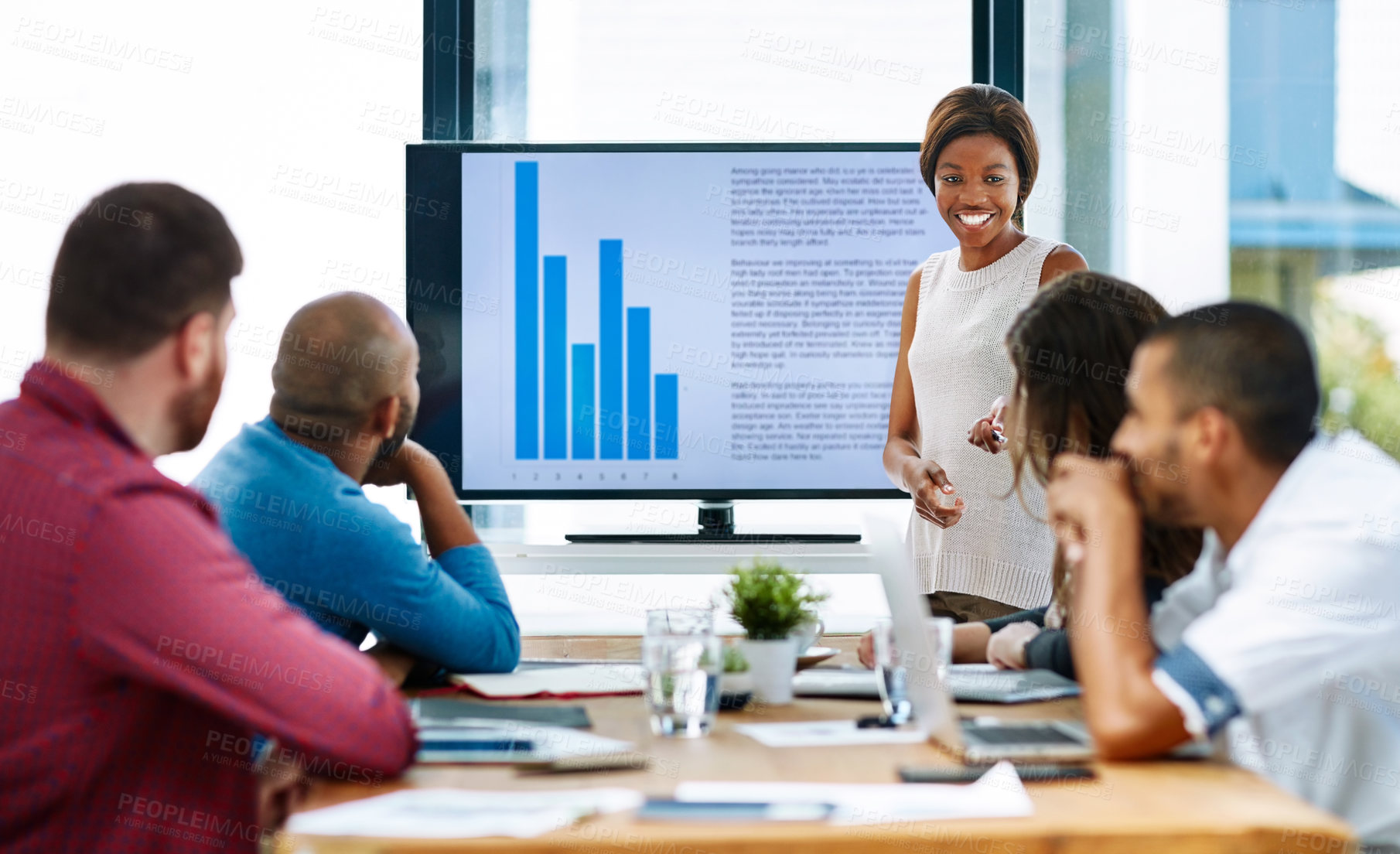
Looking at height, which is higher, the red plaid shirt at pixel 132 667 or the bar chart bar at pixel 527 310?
the bar chart bar at pixel 527 310

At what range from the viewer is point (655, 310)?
321 cm

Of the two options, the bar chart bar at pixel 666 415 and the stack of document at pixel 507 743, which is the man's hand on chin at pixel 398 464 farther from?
the bar chart bar at pixel 666 415

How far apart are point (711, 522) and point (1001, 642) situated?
1514 mm

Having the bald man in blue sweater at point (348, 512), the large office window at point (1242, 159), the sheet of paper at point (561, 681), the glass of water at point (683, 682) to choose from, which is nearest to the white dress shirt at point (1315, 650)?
the glass of water at point (683, 682)

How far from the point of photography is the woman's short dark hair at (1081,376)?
162 centimetres

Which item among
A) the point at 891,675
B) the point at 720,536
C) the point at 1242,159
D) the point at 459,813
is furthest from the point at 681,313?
the point at 459,813

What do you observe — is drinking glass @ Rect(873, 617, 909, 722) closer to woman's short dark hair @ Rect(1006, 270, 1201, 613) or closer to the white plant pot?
Answer: the white plant pot

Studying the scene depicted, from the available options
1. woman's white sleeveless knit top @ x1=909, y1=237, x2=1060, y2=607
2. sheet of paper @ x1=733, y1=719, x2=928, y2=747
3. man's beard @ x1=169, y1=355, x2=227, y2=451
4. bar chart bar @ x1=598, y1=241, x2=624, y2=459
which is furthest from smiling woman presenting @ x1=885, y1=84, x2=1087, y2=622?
man's beard @ x1=169, y1=355, x2=227, y2=451

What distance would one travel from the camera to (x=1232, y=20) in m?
3.16

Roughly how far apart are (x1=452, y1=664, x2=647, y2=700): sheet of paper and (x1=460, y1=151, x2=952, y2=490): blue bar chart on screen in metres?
1.41

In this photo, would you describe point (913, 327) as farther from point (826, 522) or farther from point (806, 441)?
point (826, 522)

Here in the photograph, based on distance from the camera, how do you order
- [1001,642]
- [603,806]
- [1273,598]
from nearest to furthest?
[603,806], [1273,598], [1001,642]

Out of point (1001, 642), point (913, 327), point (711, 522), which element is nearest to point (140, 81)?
point (711, 522)

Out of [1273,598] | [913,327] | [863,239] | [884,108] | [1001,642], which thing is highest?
[884,108]
